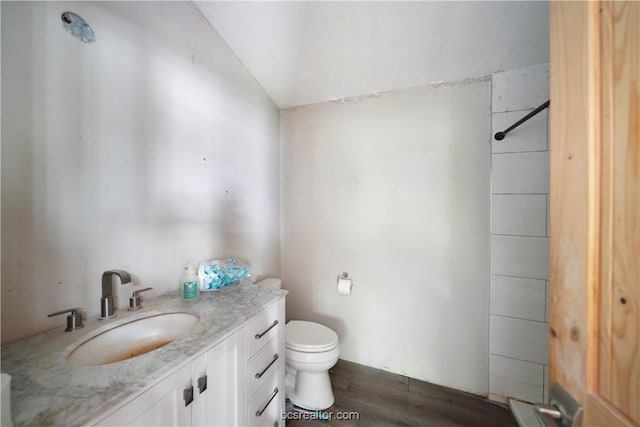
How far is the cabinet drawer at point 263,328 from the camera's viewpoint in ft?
3.19

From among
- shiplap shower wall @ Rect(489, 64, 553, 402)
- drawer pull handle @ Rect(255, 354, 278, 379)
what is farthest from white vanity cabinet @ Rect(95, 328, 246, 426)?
shiplap shower wall @ Rect(489, 64, 553, 402)

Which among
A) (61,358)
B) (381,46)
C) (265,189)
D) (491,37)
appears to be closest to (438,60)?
(491,37)

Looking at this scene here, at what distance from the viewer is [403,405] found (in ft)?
4.83

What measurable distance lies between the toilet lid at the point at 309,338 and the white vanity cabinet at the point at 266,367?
7.0 inches

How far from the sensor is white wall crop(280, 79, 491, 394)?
5.07 feet

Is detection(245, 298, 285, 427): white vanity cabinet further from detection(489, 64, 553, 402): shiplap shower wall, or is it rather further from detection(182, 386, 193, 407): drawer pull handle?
detection(489, 64, 553, 402): shiplap shower wall

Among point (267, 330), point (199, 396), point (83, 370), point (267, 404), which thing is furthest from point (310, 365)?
point (83, 370)

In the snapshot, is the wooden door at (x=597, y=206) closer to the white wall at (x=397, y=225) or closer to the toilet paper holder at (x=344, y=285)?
the white wall at (x=397, y=225)

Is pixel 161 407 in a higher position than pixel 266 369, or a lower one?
higher

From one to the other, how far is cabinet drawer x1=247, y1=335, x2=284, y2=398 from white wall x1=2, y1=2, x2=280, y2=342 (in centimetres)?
60

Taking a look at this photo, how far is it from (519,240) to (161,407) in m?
1.95

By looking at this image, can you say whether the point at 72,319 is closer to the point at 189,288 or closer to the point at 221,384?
the point at 189,288

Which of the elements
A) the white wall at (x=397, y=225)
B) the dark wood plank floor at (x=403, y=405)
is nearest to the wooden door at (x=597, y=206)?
the white wall at (x=397, y=225)

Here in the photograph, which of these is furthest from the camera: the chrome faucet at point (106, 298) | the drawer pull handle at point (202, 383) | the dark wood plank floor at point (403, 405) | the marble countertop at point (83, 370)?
the dark wood plank floor at point (403, 405)
